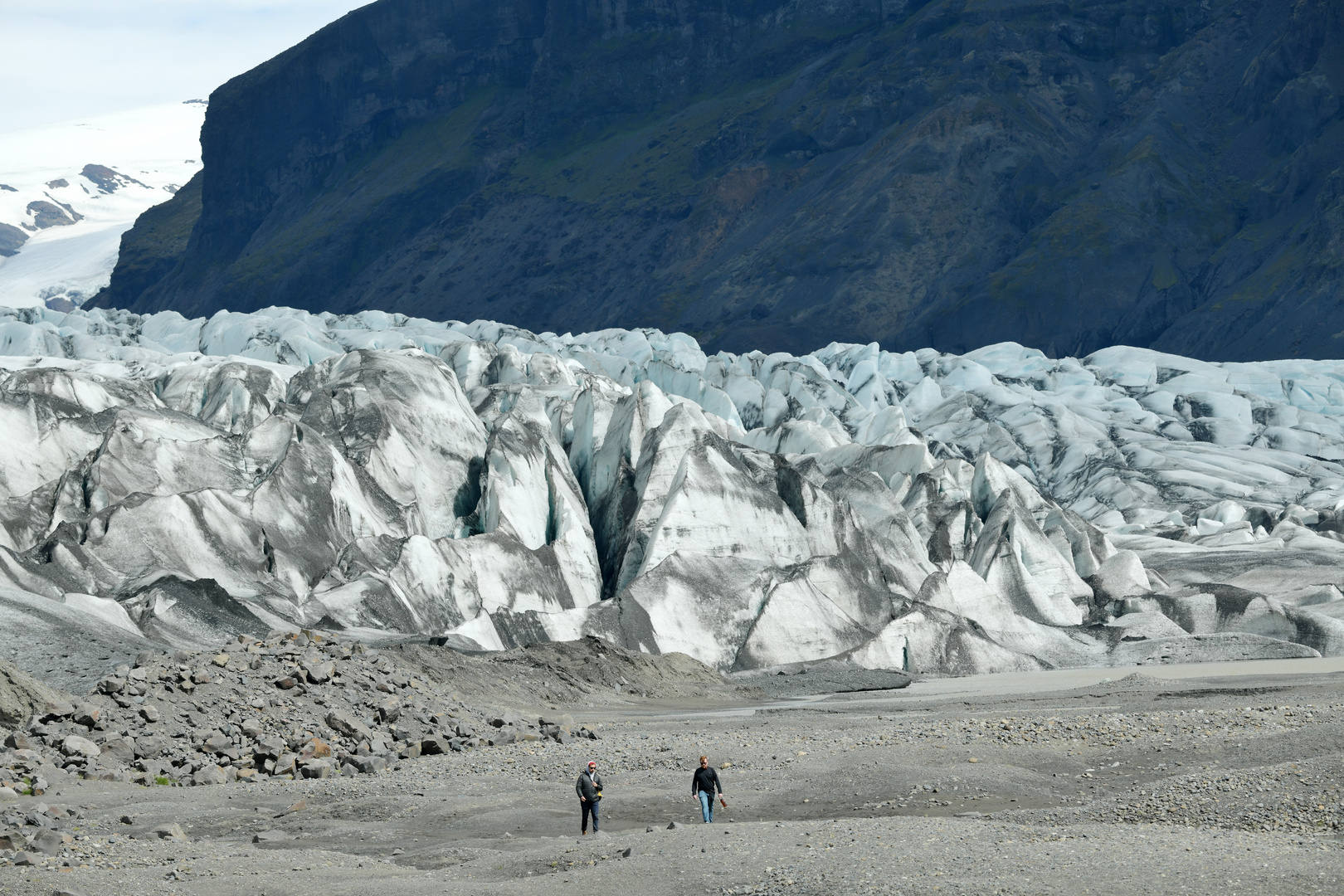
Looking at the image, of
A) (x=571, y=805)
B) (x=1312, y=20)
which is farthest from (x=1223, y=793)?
(x=1312, y=20)

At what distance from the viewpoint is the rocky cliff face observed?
140250 millimetres

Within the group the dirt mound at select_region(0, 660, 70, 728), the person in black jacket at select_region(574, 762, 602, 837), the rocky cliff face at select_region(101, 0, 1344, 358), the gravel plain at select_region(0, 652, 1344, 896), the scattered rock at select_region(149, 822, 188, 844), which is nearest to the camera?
the gravel plain at select_region(0, 652, 1344, 896)

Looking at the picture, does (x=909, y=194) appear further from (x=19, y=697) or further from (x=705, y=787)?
(x=705, y=787)

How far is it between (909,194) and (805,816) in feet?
459

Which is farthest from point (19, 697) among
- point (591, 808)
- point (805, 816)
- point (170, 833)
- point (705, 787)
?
point (805, 816)

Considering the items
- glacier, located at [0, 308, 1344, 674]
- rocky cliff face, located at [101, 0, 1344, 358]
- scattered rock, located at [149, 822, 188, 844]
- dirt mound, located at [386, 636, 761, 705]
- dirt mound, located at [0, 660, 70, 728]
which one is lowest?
scattered rock, located at [149, 822, 188, 844]

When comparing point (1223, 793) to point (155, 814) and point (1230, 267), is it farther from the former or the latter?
point (1230, 267)

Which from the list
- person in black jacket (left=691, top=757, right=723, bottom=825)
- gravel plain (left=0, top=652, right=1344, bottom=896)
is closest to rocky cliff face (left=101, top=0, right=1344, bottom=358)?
gravel plain (left=0, top=652, right=1344, bottom=896)

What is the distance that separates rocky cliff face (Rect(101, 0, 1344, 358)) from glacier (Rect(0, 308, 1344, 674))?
7674 cm

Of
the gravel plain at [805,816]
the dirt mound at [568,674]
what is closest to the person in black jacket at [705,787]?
the gravel plain at [805,816]

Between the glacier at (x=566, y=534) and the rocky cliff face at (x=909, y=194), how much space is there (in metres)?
76.7

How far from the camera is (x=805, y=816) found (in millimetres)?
17141

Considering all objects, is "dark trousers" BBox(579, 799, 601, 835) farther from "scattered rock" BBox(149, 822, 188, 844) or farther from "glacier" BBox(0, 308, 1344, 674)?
"glacier" BBox(0, 308, 1344, 674)

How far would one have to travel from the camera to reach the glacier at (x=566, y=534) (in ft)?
116
